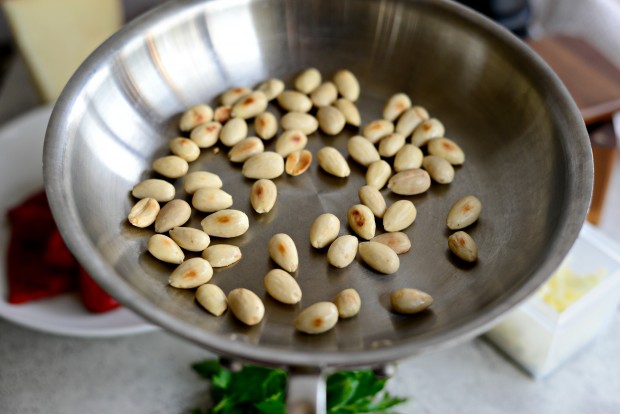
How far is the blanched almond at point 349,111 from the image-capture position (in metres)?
0.50

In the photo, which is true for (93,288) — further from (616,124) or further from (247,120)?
(616,124)

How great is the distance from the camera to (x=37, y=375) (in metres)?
0.64

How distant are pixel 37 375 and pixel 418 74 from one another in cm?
42

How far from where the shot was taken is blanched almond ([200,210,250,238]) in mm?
427

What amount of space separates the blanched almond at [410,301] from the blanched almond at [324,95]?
6.9 inches

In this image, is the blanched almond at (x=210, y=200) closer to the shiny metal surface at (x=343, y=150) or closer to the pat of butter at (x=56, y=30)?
the shiny metal surface at (x=343, y=150)

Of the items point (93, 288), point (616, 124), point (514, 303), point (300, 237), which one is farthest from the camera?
point (616, 124)

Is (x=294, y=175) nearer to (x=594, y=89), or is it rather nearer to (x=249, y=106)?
(x=249, y=106)

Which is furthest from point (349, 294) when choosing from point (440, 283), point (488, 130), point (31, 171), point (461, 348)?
point (31, 171)

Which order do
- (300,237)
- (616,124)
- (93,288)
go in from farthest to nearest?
(616,124)
(93,288)
(300,237)

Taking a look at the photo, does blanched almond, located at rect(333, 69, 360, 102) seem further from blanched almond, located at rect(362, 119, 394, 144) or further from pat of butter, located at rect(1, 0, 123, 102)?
pat of butter, located at rect(1, 0, 123, 102)

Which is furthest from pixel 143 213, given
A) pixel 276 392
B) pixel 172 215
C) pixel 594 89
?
pixel 594 89

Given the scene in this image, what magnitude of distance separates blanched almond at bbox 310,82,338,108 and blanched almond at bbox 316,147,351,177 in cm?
6

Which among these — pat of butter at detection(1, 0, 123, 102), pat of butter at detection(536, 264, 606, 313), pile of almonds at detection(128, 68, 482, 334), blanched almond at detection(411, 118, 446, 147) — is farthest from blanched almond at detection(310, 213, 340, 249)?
pat of butter at detection(1, 0, 123, 102)
